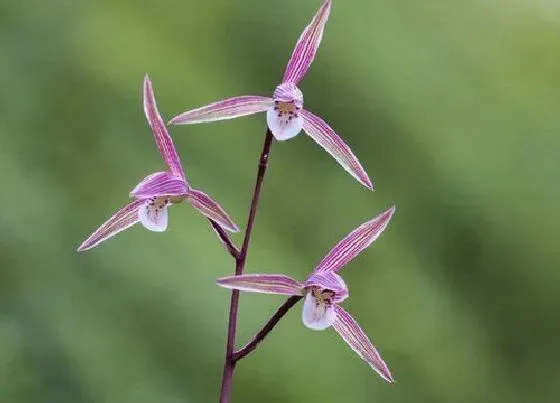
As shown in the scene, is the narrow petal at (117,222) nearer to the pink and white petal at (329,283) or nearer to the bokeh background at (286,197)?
the pink and white petal at (329,283)

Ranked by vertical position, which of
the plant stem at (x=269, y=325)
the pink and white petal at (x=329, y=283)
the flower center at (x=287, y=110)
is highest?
the flower center at (x=287, y=110)

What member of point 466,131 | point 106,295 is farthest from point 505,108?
point 106,295

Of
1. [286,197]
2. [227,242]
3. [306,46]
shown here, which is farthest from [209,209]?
[286,197]

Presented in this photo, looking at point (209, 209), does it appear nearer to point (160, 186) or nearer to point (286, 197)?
point (160, 186)

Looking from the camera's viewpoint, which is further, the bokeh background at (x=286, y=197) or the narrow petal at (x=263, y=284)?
the bokeh background at (x=286, y=197)

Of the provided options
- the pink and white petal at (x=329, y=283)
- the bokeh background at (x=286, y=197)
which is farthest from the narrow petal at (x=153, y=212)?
the bokeh background at (x=286, y=197)

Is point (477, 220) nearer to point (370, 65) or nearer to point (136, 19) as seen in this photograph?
point (370, 65)

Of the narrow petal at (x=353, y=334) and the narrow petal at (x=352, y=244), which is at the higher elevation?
the narrow petal at (x=352, y=244)

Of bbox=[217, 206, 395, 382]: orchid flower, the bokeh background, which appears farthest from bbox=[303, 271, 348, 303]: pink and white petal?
the bokeh background
